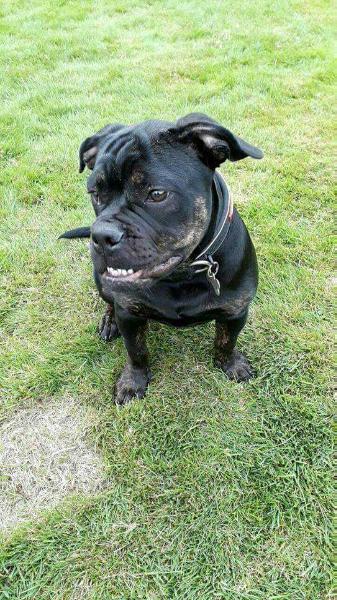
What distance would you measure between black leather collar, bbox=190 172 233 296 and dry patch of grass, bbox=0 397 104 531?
1158 mm

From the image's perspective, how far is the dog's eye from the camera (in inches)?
77.7

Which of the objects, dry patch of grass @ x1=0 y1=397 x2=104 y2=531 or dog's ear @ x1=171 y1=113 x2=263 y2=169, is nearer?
dog's ear @ x1=171 y1=113 x2=263 y2=169

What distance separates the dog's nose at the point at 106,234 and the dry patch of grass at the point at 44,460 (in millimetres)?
1273

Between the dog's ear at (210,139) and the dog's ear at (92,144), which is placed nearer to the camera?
the dog's ear at (210,139)

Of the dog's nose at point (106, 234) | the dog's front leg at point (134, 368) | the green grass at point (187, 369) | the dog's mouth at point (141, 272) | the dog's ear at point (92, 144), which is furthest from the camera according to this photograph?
the dog's front leg at point (134, 368)

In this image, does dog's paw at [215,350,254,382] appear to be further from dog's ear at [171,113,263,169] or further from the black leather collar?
dog's ear at [171,113,263,169]

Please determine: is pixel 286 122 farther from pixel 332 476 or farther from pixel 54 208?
pixel 332 476

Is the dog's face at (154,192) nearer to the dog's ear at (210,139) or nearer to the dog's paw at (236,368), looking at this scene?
the dog's ear at (210,139)

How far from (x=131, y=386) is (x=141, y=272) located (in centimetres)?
104

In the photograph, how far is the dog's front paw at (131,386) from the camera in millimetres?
2869

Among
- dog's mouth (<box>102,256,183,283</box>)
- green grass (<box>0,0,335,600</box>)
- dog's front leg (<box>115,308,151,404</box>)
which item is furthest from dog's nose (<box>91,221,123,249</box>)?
green grass (<box>0,0,335,600</box>)

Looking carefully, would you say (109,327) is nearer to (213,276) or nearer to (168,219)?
(213,276)

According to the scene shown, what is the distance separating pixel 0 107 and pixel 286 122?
10.4ft

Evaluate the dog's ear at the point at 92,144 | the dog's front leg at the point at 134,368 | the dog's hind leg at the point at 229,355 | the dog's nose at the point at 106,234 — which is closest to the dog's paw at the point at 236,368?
the dog's hind leg at the point at 229,355
